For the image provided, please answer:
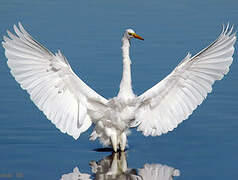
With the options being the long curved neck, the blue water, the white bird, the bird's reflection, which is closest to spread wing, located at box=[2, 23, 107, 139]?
the white bird

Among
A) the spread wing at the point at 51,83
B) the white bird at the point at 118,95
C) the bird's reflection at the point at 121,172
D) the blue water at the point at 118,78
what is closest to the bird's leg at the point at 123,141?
the white bird at the point at 118,95

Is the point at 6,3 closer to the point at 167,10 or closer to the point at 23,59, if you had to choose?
the point at 167,10

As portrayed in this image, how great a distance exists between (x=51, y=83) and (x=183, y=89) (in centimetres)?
222

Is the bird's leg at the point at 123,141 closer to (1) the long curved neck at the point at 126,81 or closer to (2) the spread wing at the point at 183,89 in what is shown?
(2) the spread wing at the point at 183,89

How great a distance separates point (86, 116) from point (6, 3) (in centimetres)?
1090

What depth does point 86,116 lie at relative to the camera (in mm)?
11469

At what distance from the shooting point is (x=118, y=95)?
11.5 meters

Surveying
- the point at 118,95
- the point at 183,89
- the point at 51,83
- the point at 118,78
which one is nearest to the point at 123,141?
the point at 118,95

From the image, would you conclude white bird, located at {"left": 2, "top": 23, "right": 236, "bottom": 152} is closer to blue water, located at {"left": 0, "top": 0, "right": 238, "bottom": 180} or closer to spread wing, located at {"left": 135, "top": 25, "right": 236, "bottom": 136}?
spread wing, located at {"left": 135, "top": 25, "right": 236, "bottom": 136}

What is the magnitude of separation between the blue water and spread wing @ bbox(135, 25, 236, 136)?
445 mm

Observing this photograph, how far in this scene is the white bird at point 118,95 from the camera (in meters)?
11.1

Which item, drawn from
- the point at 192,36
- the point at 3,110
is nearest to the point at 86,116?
the point at 3,110

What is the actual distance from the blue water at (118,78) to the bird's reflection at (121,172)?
143 millimetres

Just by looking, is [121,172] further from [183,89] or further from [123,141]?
[183,89]
